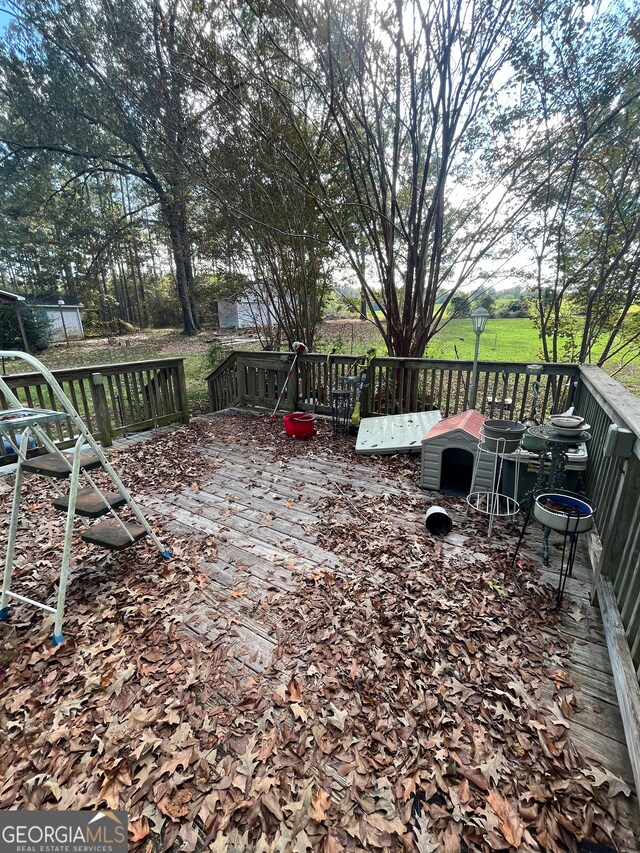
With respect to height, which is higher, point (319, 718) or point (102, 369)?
point (102, 369)

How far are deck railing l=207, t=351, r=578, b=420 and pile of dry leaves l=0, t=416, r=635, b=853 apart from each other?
240 centimetres

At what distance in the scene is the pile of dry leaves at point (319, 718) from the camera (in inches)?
48.3

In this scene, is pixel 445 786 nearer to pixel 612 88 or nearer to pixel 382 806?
pixel 382 806

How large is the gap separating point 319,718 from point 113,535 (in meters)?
1.70

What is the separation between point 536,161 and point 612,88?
0.92 metres

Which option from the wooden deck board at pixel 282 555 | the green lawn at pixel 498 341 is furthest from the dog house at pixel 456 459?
the green lawn at pixel 498 341

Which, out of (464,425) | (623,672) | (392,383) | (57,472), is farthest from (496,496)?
(57,472)

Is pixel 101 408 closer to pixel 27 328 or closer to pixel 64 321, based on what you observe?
pixel 27 328

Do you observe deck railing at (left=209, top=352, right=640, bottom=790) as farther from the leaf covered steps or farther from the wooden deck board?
the leaf covered steps

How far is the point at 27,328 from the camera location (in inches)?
603

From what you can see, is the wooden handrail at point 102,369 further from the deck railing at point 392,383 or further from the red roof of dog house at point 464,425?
the red roof of dog house at point 464,425

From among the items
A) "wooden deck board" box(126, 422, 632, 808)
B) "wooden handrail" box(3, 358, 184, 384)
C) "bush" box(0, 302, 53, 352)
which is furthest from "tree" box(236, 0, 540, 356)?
"bush" box(0, 302, 53, 352)

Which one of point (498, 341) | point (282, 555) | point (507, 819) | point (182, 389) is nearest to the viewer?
point (507, 819)

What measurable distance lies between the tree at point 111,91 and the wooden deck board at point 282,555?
5.36 metres
